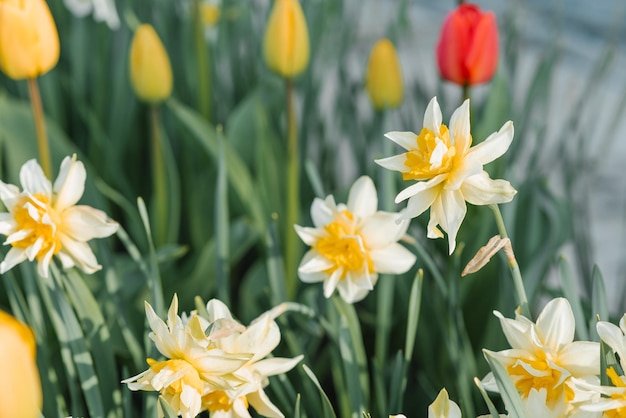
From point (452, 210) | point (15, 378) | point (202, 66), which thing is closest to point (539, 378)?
point (452, 210)

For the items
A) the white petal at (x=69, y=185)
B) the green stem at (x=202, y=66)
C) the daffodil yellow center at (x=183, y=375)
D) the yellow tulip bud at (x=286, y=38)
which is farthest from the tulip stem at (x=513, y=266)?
the green stem at (x=202, y=66)

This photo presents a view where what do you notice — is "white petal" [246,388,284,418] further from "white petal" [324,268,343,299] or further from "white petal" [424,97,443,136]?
"white petal" [424,97,443,136]

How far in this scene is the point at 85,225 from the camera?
0.70 m

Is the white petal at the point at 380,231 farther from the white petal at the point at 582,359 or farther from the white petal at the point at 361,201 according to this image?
the white petal at the point at 582,359

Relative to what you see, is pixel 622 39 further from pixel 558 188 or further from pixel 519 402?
pixel 519 402

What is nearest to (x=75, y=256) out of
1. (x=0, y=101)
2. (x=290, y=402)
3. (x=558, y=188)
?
(x=290, y=402)

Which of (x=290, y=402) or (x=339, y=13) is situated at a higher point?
(x=339, y=13)

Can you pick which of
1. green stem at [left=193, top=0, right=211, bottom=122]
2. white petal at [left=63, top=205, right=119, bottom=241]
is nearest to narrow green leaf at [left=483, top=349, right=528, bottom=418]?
white petal at [left=63, top=205, right=119, bottom=241]

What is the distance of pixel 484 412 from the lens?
860 mm

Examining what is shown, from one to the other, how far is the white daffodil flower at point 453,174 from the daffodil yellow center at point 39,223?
0.95 ft

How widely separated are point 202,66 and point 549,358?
88 cm

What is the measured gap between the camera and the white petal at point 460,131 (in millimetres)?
573

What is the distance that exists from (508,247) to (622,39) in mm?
1640

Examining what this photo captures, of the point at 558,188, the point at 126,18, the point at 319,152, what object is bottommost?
the point at 558,188
